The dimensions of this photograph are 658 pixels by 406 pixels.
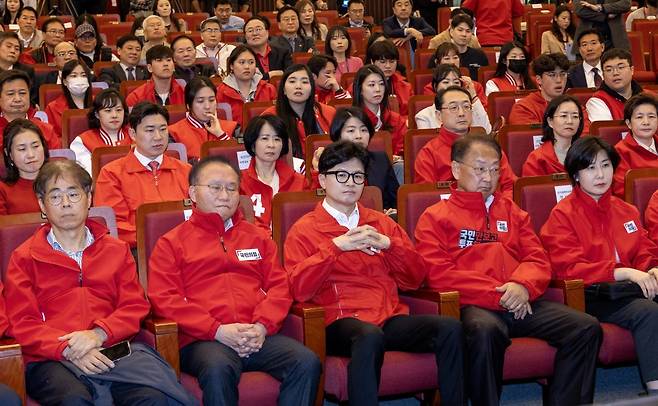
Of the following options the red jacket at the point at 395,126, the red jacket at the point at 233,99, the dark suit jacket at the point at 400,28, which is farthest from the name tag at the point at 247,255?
the dark suit jacket at the point at 400,28

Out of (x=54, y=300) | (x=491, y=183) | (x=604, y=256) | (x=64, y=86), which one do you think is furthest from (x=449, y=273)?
(x=64, y=86)

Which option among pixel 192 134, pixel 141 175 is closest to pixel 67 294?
pixel 141 175

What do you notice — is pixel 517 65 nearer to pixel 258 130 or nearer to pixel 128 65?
pixel 128 65

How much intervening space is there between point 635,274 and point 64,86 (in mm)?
3461

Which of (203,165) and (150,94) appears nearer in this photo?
(203,165)

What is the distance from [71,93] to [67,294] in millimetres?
2893

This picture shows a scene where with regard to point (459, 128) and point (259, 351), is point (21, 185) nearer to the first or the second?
point (259, 351)

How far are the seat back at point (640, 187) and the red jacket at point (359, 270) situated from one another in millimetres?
1118

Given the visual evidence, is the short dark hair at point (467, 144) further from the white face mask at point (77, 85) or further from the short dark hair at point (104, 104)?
the white face mask at point (77, 85)

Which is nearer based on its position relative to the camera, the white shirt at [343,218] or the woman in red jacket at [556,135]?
the white shirt at [343,218]

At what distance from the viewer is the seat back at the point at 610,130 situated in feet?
17.1

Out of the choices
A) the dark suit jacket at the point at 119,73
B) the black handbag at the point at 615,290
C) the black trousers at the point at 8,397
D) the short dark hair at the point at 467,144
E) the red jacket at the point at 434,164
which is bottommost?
the black handbag at the point at 615,290

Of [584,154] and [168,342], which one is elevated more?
[584,154]

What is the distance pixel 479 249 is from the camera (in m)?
3.88
